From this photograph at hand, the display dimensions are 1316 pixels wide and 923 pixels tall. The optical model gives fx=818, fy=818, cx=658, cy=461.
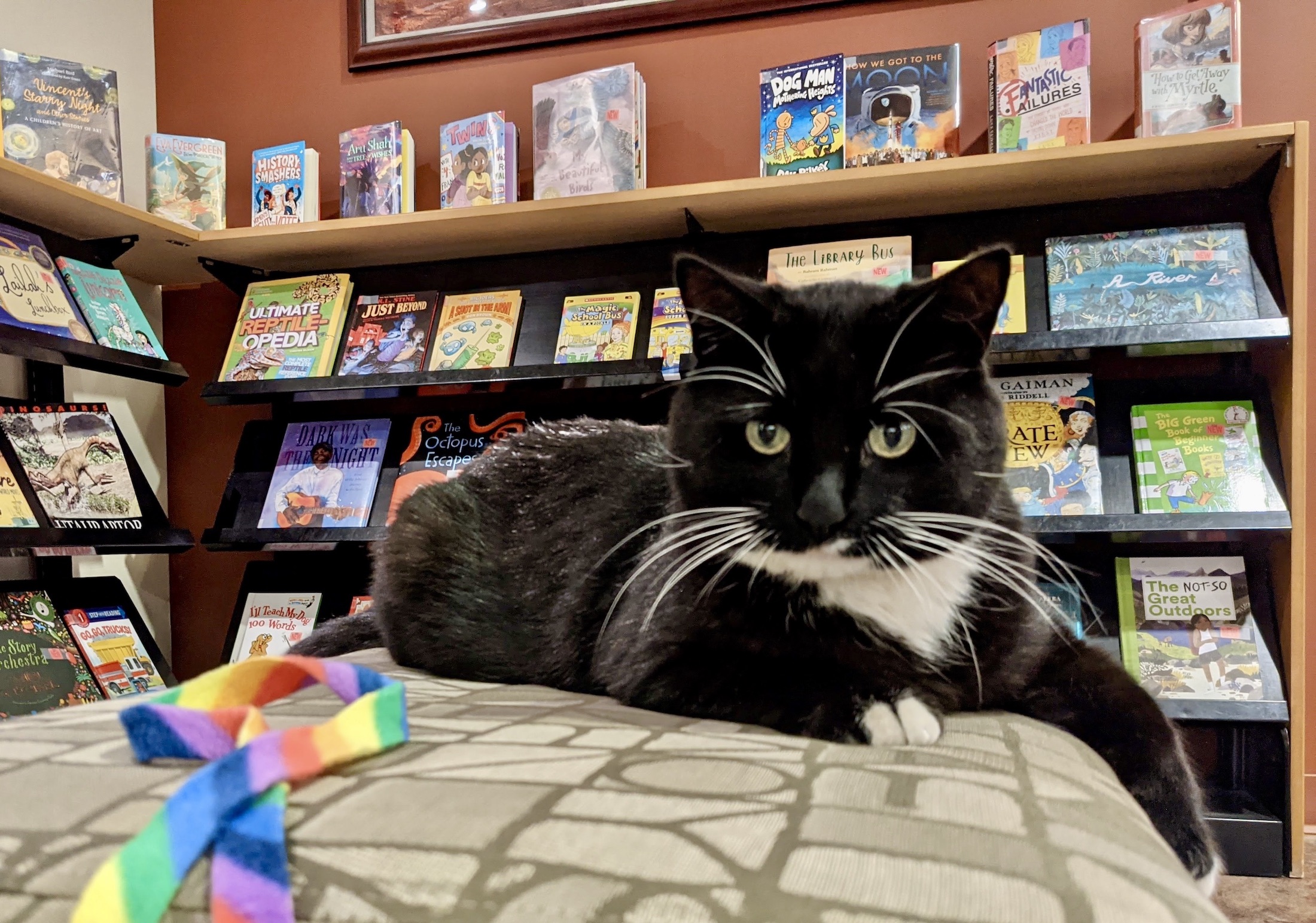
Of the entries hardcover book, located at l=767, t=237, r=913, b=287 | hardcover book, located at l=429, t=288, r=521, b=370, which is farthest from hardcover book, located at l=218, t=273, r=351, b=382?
hardcover book, located at l=767, t=237, r=913, b=287

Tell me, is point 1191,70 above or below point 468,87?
below

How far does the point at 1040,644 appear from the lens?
3.09 ft

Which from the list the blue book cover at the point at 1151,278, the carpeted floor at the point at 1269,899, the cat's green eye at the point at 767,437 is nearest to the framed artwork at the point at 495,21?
the blue book cover at the point at 1151,278

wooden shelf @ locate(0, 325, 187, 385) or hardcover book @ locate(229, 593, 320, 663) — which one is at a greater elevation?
wooden shelf @ locate(0, 325, 187, 385)

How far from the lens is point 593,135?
2.18 m

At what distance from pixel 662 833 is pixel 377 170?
2.32 metres

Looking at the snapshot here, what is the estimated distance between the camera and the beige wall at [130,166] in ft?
8.13

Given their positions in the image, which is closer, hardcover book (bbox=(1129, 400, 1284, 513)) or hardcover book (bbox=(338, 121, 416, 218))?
hardcover book (bbox=(1129, 400, 1284, 513))

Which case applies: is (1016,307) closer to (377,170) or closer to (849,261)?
(849,261)

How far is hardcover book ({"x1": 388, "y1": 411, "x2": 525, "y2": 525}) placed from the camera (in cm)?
235

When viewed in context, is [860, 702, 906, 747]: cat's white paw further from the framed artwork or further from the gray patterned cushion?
the framed artwork

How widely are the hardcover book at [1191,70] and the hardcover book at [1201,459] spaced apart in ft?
2.02

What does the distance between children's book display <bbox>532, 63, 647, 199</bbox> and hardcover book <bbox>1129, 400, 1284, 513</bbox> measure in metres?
1.39

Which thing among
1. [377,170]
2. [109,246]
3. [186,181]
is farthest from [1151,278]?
[109,246]
